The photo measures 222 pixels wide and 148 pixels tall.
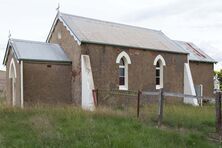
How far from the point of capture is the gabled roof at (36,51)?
19562mm

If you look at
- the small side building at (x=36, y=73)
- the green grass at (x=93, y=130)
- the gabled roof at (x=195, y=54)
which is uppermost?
the gabled roof at (x=195, y=54)

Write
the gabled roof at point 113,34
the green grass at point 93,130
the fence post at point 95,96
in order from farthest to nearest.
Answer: the gabled roof at point 113,34 < the fence post at point 95,96 < the green grass at point 93,130

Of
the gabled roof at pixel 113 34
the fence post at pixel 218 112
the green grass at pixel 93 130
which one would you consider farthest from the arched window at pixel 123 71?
the fence post at pixel 218 112

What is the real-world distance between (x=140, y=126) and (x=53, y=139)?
3.31 meters

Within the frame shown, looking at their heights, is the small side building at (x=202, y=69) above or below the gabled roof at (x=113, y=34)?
below

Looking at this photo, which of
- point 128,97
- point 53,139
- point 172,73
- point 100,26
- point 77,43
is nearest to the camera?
point 53,139

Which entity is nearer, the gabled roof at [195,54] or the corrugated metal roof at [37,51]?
the corrugated metal roof at [37,51]

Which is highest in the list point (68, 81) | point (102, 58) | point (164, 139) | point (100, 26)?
point (100, 26)

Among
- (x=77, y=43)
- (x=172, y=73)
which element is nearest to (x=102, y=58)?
(x=77, y=43)

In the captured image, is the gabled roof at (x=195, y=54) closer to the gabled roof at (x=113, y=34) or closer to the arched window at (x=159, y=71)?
the gabled roof at (x=113, y=34)

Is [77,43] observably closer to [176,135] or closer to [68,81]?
[68,81]

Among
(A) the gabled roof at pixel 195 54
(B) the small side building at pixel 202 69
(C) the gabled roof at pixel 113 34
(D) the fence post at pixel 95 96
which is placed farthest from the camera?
(A) the gabled roof at pixel 195 54

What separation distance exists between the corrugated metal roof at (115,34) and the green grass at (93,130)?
8729 millimetres

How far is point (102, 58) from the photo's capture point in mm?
21141
